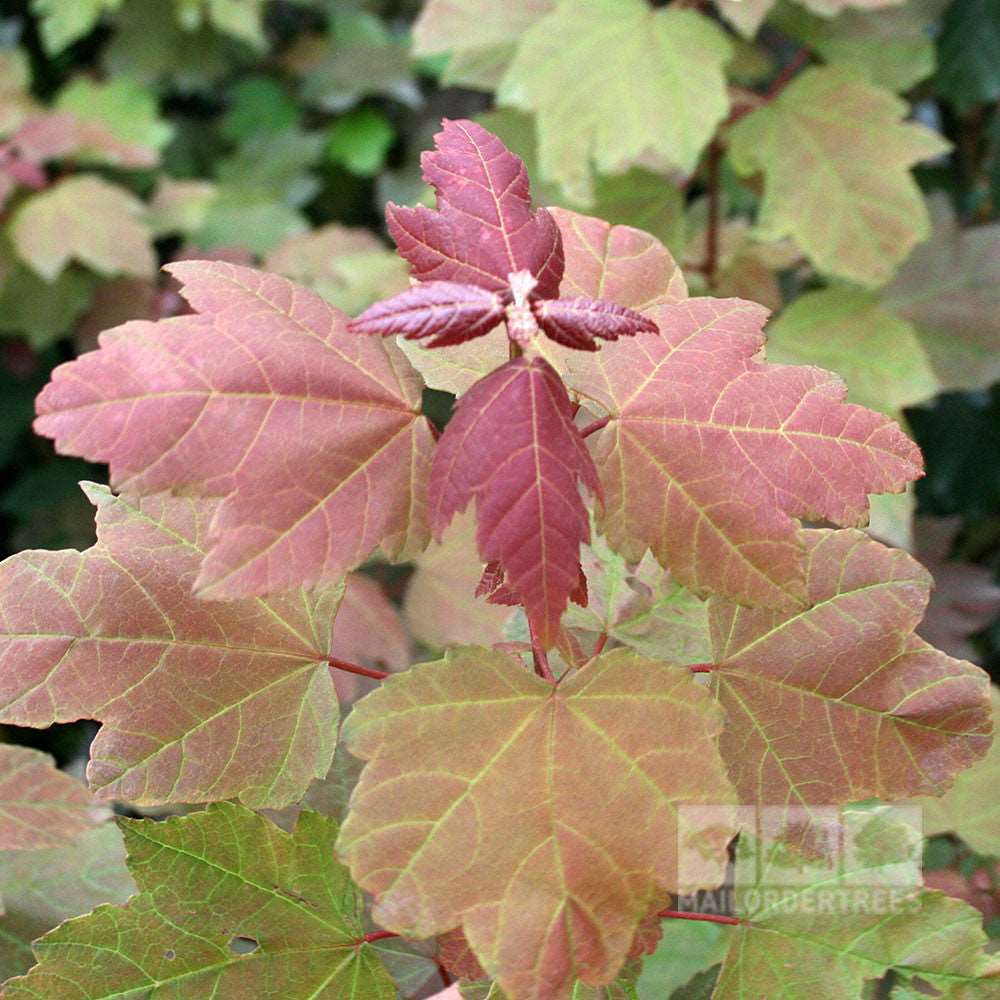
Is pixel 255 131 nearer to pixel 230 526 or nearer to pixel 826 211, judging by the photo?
pixel 826 211

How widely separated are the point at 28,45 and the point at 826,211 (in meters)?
1.56

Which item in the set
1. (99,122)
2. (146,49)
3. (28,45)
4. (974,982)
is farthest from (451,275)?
(28,45)

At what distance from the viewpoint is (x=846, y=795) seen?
537mm

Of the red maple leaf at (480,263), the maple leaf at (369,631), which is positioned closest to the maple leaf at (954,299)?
the maple leaf at (369,631)

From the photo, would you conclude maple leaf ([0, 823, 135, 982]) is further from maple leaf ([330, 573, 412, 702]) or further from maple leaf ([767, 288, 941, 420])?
maple leaf ([767, 288, 941, 420])

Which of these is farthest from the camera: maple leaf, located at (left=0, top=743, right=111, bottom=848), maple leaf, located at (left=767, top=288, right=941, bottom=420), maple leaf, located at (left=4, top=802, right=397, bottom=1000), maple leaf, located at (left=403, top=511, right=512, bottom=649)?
maple leaf, located at (left=767, top=288, right=941, bottom=420)

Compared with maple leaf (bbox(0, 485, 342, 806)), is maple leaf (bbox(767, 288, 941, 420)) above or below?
below

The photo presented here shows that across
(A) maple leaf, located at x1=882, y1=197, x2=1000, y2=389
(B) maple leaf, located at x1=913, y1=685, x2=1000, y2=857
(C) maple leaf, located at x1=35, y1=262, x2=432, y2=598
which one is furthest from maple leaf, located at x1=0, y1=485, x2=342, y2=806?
(A) maple leaf, located at x1=882, y1=197, x2=1000, y2=389

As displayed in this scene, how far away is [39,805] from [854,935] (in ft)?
1.61

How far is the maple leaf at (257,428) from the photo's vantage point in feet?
1.44

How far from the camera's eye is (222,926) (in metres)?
0.55

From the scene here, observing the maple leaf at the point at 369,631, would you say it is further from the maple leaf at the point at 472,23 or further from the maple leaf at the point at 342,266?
the maple leaf at the point at 472,23

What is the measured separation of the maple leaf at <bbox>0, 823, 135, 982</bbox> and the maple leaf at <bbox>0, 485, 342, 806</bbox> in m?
0.23

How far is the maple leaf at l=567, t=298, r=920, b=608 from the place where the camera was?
1.59 feet
